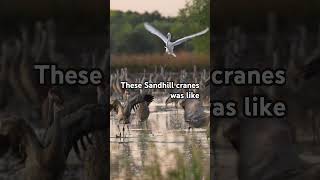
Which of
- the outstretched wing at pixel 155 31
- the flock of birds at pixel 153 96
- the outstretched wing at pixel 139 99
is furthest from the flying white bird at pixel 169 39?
the outstretched wing at pixel 139 99

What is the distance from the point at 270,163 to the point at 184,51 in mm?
997

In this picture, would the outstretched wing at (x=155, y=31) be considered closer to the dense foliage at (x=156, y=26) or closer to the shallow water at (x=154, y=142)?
the dense foliage at (x=156, y=26)

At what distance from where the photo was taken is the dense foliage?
194 inches

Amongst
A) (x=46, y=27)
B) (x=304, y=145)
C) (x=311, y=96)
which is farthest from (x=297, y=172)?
(x=46, y=27)

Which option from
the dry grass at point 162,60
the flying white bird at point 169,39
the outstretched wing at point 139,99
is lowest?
the outstretched wing at point 139,99

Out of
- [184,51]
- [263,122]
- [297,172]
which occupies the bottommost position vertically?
[297,172]

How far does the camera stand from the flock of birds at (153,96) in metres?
4.94

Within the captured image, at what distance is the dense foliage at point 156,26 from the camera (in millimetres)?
4922

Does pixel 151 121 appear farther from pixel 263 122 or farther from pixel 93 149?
pixel 263 122

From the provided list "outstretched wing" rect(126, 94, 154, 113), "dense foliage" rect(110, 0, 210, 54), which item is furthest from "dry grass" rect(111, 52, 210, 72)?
"outstretched wing" rect(126, 94, 154, 113)

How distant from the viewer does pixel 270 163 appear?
16.4 ft

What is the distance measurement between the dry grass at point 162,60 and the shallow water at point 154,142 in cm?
27

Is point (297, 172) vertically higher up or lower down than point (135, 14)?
lower down

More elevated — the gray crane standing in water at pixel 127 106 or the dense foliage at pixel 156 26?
the dense foliage at pixel 156 26
